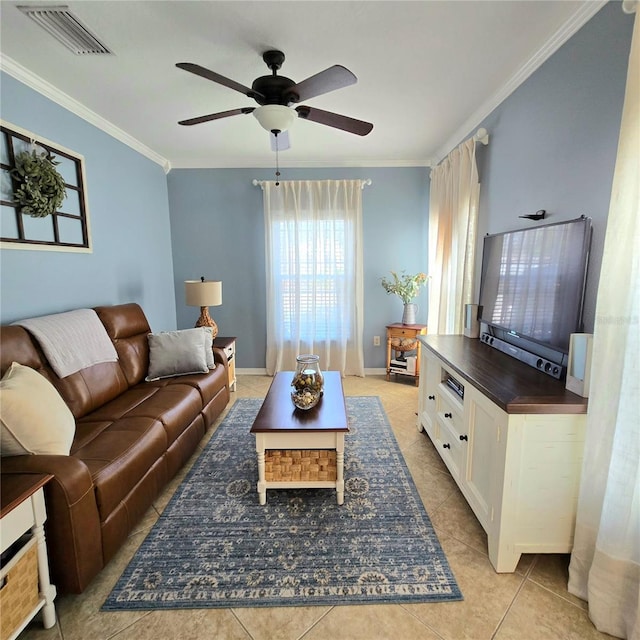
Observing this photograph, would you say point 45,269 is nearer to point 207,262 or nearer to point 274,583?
point 207,262

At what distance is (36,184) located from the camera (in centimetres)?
222

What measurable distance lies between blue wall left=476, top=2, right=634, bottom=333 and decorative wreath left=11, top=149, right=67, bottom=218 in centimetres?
307

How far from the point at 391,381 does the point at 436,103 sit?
284 cm

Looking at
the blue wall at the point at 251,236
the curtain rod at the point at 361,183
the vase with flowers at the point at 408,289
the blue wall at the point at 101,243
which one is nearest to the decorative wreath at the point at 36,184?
the blue wall at the point at 101,243

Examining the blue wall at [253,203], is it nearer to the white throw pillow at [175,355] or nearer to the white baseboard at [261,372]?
the white baseboard at [261,372]

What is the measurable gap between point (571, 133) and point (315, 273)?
279cm

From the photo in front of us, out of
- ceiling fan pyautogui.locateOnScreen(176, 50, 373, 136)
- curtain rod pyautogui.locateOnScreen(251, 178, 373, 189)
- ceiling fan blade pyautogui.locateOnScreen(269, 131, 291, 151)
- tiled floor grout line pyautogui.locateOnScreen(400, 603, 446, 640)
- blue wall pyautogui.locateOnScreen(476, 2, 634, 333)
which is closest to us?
tiled floor grout line pyautogui.locateOnScreen(400, 603, 446, 640)

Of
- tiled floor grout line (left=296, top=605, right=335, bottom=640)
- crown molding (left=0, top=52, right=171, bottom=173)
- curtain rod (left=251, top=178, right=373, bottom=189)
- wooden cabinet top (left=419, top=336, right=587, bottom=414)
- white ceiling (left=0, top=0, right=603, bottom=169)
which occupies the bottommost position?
tiled floor grout line (left=296, top=605, right=335, bottom=640)

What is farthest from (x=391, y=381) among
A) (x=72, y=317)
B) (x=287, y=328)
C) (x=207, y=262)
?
(x=72, y=317)

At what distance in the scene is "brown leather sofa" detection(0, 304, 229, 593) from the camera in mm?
1359

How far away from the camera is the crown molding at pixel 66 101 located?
6.97ft

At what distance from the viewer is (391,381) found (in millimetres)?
4191

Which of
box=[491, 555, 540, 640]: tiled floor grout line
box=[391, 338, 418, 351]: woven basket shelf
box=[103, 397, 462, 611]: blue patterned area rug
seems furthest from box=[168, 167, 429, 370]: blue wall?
box=[491, 555, 540, 640]: tiled floor grout line

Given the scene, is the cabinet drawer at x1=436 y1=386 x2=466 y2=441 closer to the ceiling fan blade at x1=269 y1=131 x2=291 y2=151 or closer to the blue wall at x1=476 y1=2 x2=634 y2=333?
the blue wall at x1=476 y1=2 x2=634 y2=333
